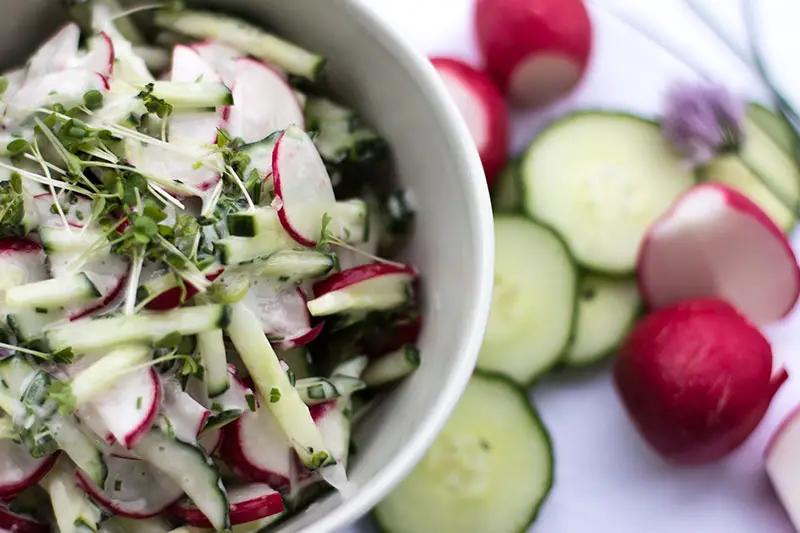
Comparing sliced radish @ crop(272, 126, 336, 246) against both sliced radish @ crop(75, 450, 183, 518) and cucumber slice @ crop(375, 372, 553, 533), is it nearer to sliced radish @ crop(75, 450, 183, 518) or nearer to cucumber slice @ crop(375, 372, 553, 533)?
sliced radish @ crop(75, 450, 183, 518)

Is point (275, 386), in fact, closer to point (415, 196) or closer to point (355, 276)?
point (355, 276)

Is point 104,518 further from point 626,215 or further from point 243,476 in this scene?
point 626,215

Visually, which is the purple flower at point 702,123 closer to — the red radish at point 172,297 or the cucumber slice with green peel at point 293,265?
the cucumber slice with green peel at point 293,265

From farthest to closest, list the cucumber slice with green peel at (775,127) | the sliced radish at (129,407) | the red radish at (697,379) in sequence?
the cucumber slice with green peel at (775,127) < the red radish at (697,379) < the sliced radish at (129,407)

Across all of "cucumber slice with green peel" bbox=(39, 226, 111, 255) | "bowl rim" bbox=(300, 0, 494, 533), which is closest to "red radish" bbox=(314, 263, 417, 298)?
"bowl rim" bbox=(300, 0, 494, 533)

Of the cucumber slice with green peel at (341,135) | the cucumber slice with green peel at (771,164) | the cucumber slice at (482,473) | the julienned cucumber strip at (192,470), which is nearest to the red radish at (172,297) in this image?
the julienned cucumber strip at (192,470)

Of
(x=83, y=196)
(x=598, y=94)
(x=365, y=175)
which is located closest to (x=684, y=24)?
(x=598, y=94)
